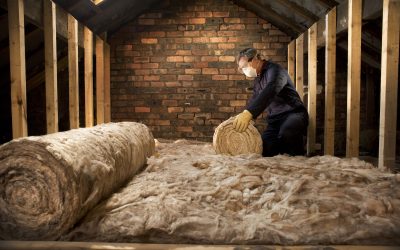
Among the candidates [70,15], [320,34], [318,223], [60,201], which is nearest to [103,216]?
[60,201]

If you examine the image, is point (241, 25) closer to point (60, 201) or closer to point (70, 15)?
point (70, 15)

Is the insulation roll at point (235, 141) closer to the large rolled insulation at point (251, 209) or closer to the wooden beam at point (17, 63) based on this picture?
the large rolled insulation at point (251, 209)

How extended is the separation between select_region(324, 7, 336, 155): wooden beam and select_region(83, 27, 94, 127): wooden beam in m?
2.46

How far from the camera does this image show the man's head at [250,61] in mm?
3145

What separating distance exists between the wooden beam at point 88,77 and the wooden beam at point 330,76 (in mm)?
2463

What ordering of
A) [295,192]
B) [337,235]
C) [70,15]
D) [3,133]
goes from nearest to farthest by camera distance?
1. [337,235]
2. [295,192]
3. [70,15]
4. [3,133]

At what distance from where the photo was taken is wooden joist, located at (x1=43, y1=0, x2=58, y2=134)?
9.12ft

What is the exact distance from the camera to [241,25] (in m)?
4.99

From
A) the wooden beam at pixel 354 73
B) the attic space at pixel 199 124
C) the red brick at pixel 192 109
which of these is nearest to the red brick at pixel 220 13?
the attic space at pixel 199 124

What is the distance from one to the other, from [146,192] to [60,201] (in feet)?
1.48

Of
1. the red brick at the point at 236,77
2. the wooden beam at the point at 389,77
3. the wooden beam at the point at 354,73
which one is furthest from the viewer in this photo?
the red brick at the point at 236,77

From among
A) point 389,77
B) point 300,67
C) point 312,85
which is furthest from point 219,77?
point 389,77

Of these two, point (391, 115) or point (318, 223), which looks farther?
point (391, 115)

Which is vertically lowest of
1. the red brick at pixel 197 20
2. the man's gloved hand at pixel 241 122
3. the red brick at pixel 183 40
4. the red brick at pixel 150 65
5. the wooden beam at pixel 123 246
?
the wooden beam at pixel 123 246
